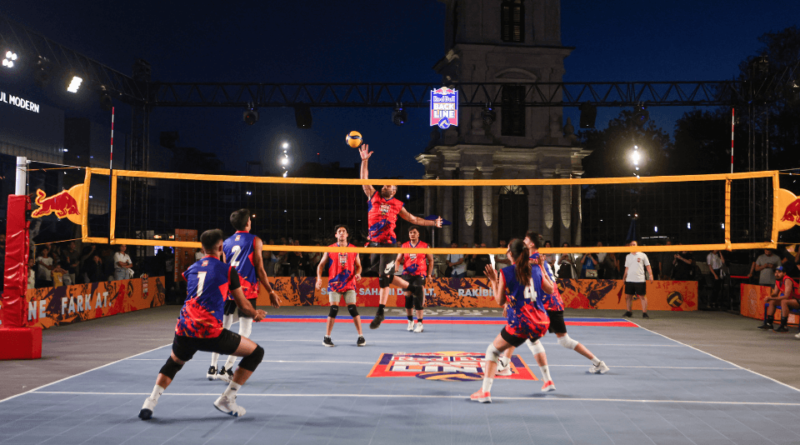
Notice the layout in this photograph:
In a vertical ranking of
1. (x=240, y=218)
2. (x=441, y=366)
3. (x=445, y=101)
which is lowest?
(x=441, y=366)

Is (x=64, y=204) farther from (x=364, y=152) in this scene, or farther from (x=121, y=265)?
(x=121, y=265)

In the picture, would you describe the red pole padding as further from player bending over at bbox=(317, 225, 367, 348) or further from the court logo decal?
the court logo decal

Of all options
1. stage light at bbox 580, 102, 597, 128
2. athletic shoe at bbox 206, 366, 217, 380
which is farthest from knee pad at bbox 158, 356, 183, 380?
stage light at bbox 580, 102, 597, 128

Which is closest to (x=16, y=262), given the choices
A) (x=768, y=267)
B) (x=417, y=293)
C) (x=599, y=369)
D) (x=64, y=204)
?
(x=64, y=204)

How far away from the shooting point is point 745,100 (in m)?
17.3

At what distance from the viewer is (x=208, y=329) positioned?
5.11 m

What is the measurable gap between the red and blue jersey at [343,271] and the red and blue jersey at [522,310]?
403cm

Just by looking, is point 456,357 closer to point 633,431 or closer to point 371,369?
point 371,369

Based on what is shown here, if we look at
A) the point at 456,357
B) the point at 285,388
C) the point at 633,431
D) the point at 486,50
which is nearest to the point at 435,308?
the point at 456,357

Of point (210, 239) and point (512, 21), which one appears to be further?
point (512, 21)

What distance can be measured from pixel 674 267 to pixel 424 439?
14.5 metres

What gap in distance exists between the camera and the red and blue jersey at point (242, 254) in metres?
7.20

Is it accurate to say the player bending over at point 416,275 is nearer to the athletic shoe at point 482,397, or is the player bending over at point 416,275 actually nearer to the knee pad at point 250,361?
the athletic shoe at point 482,397

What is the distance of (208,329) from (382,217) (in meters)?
4.08
